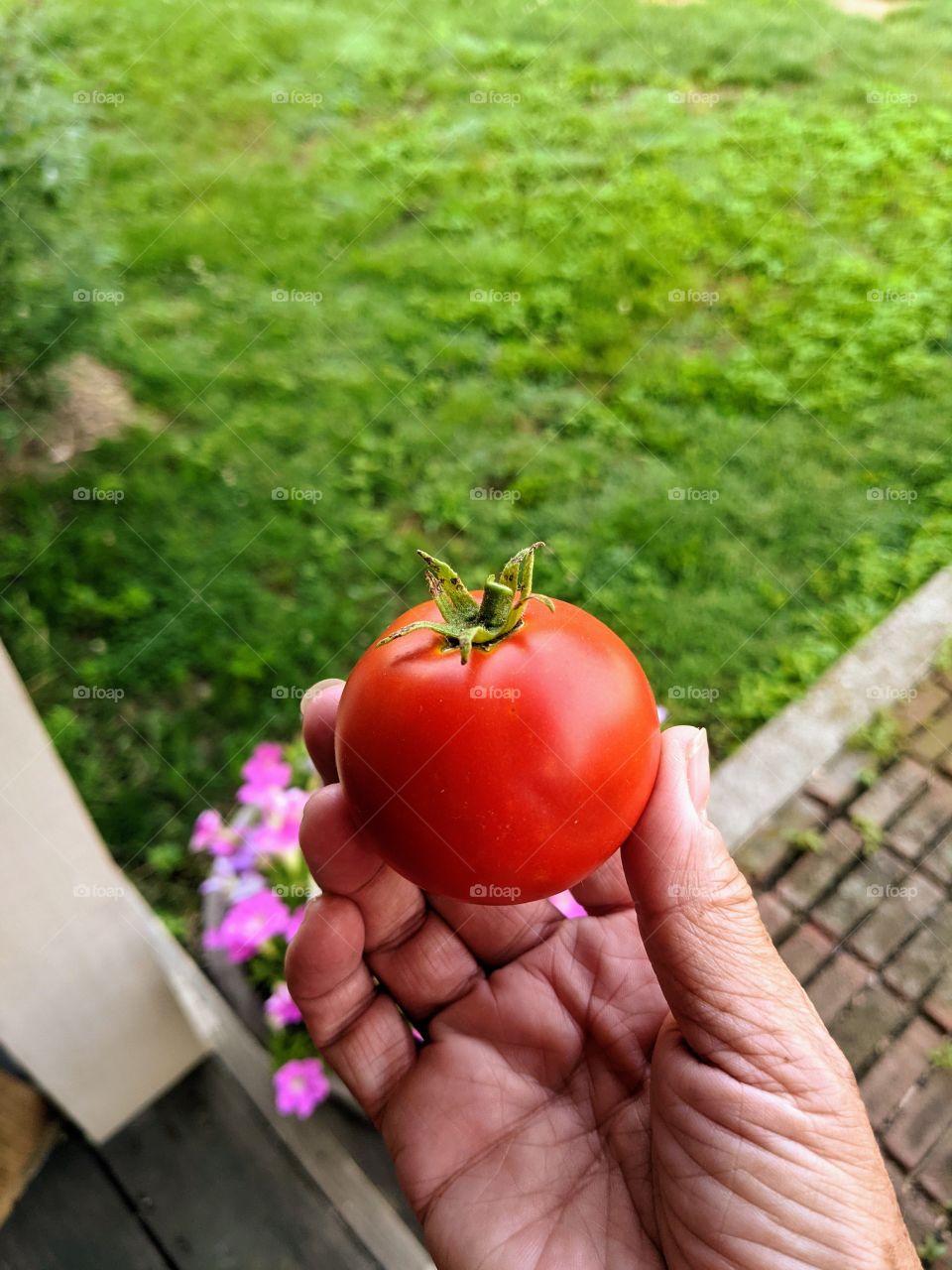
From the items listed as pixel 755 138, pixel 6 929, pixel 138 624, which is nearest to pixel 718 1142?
pixel 6 929

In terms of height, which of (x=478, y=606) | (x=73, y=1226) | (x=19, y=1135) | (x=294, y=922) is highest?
(x=478, y=606)

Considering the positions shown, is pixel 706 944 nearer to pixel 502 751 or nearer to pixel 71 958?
pixel 502 751

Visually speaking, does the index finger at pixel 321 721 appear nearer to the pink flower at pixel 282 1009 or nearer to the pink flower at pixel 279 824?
the pink flower at pixel 279 824

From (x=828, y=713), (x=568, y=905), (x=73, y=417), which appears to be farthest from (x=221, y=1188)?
(x=73, y=417)

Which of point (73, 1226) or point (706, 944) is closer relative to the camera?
point (706, 944)

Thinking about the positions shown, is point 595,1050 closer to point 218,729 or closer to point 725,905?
point 725,905

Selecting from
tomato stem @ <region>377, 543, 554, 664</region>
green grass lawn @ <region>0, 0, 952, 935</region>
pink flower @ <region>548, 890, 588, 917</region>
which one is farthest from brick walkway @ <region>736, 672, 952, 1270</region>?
tomato stem @ <region>377, 543, 554, 664</region>

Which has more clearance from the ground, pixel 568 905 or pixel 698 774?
pixel 698 774
